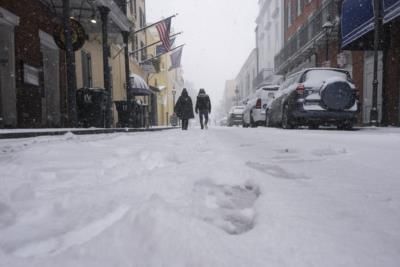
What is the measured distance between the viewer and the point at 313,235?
79cm

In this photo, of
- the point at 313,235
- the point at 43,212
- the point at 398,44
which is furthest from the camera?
the point at 398,44

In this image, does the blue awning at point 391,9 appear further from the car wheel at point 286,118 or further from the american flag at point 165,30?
the american flag at point 165,30

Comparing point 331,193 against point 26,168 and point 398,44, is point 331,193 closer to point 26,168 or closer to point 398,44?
point 26,168

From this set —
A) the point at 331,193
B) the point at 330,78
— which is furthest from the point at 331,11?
the point at 331,193

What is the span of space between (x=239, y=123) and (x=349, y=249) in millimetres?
23736

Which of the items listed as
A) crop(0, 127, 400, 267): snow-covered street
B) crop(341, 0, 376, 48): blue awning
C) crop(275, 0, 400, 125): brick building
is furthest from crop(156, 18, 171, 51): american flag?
crop(0, 127, 400, 267): snow-covered street

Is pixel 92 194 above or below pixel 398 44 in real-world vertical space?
below

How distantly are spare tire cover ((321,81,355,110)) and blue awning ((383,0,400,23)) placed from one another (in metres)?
3.08

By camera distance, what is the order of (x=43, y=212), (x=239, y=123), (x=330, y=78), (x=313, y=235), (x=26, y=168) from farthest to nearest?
(x=239, y=123) → (x=330, y=78) → (x=26, y=168) → (x=43, y=212) → (x=313, y=235)

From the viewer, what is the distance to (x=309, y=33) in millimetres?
18781

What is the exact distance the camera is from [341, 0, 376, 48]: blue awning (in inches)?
422

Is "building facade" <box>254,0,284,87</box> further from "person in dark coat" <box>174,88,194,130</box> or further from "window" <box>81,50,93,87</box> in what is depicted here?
"window" <box>81,50,93,87</box>

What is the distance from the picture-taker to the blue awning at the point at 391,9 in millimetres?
9234

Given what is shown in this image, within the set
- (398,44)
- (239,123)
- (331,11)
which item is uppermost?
(331,11)
